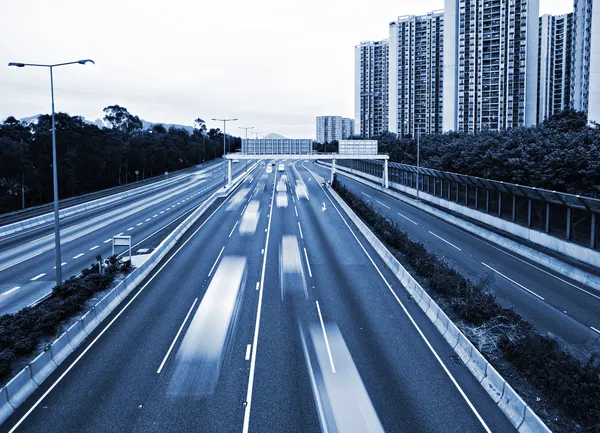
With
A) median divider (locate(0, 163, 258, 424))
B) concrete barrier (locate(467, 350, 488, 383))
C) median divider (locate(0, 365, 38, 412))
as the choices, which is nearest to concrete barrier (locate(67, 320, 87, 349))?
median divider (locate(0, 163, 258, 424))

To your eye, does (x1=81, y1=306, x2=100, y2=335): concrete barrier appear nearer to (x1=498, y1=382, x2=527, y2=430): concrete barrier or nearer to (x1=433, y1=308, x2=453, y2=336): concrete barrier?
(x1=433, y1=308, x2=453, y2=336): concrete barrier

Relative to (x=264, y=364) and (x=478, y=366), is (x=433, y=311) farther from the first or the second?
(x=264, y=364)

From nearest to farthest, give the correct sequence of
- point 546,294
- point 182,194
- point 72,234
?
1. point 546,294
2. point 72,234
3. point 182,194

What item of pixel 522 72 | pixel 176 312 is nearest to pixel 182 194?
pixel 176 312

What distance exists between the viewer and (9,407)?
13.4 m

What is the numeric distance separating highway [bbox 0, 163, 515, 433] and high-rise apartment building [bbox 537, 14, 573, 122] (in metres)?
137

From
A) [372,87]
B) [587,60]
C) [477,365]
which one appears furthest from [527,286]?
[372,87]

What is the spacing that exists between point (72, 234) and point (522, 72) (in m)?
108

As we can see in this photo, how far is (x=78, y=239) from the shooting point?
38344 mm

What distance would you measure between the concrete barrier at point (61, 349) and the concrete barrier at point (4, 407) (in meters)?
2.90

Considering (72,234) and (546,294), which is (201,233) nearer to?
(72,234)

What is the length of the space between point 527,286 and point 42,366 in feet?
75.8

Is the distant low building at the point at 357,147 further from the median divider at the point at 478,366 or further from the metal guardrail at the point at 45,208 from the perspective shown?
the median divider at the point at 478,366

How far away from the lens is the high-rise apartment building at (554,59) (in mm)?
139375
